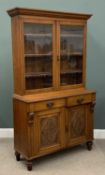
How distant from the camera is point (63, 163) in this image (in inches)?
123

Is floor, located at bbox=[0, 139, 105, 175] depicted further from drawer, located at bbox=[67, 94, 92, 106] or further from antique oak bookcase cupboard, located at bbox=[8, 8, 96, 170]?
drawer, located at bbox=[67, 94, 92, 106]

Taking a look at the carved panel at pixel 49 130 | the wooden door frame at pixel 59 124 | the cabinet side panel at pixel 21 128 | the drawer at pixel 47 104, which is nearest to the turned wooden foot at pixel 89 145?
the wooden door frame at pixel 59 124

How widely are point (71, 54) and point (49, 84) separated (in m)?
0.53

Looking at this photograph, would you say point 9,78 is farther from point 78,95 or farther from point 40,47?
point 78,95

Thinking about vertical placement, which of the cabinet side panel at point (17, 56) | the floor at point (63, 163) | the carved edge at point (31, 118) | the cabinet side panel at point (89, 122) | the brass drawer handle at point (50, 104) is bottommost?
the floor at point (63, 163)

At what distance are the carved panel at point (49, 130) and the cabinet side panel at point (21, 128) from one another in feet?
0.67

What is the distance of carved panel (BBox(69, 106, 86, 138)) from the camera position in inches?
128

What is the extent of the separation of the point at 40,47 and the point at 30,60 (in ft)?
0.70

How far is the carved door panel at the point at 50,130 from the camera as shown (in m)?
2.98

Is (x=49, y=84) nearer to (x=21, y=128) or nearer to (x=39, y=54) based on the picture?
(x=39, y=54)

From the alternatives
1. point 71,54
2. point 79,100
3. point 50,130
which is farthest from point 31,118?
point 71,54

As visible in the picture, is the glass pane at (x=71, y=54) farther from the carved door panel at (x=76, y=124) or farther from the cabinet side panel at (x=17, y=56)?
the cabinet side panel at (x=17, y=56)

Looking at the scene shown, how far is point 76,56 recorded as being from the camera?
343 cm

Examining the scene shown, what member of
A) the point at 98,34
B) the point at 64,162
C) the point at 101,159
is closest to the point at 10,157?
the point at 64,162
